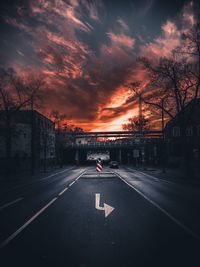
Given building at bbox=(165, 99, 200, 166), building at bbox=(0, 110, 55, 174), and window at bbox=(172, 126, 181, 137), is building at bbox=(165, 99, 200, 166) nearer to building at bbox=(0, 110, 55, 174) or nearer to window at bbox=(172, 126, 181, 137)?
window at bbox=(172, 126, 181, 137)

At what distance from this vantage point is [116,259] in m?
5.12

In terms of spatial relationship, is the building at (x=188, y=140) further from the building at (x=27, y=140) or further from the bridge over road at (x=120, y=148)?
the building at (x=27, y=140)

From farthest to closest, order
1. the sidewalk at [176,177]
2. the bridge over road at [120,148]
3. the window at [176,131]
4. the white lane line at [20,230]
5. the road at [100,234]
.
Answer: the bridge over road at [120,148] < the window at [176,131] < the sidewalk at [176,177] < the white lane line at [20,230] < the road at [100,234]

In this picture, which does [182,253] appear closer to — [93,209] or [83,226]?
[83,226]

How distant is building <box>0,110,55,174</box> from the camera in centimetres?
3050

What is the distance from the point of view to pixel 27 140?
166ft

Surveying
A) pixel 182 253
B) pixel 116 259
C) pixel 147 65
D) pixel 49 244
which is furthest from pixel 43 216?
pixel 147 65

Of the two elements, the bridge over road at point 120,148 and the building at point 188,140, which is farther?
the bridge over road at point 120,148

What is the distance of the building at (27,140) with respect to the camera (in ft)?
100

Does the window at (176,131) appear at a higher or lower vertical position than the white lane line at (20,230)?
higher

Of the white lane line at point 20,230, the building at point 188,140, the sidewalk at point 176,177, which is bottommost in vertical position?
the sidewalk at point 176,177

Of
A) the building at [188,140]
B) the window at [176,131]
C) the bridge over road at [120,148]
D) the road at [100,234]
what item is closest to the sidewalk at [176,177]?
the building at [188,140]

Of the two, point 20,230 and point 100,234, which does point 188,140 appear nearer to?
point 100,234

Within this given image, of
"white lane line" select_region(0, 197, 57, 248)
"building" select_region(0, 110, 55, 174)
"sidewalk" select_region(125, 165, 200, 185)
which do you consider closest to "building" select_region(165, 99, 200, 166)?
"sidewalk" select_region(125, 165, 200, 185)
